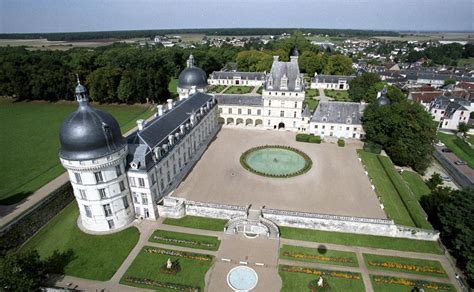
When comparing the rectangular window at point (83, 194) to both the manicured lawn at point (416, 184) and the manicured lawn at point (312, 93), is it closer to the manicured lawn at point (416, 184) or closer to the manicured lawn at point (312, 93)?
the manicured lawn at point (416, 184)

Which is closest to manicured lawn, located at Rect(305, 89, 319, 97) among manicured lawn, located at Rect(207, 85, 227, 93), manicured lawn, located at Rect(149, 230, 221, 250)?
manicured lawn, located at Rect(207, 85, 227, 93)

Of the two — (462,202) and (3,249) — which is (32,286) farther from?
(462,202)

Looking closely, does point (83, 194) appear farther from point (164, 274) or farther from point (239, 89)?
point (239, 89)

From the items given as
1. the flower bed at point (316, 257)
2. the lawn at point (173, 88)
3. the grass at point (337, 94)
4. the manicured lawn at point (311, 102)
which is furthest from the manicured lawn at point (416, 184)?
the lawn at point (173, 88)

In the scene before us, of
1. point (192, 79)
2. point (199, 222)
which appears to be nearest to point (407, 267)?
point (199, 222)

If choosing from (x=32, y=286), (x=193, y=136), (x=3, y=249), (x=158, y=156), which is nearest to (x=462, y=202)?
(x=158, y=156)

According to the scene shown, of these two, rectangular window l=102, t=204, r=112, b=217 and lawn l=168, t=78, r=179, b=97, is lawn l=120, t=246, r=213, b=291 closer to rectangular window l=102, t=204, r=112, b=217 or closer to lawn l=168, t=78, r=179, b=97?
rectangular window l=102, t=204, r=112, b=217
